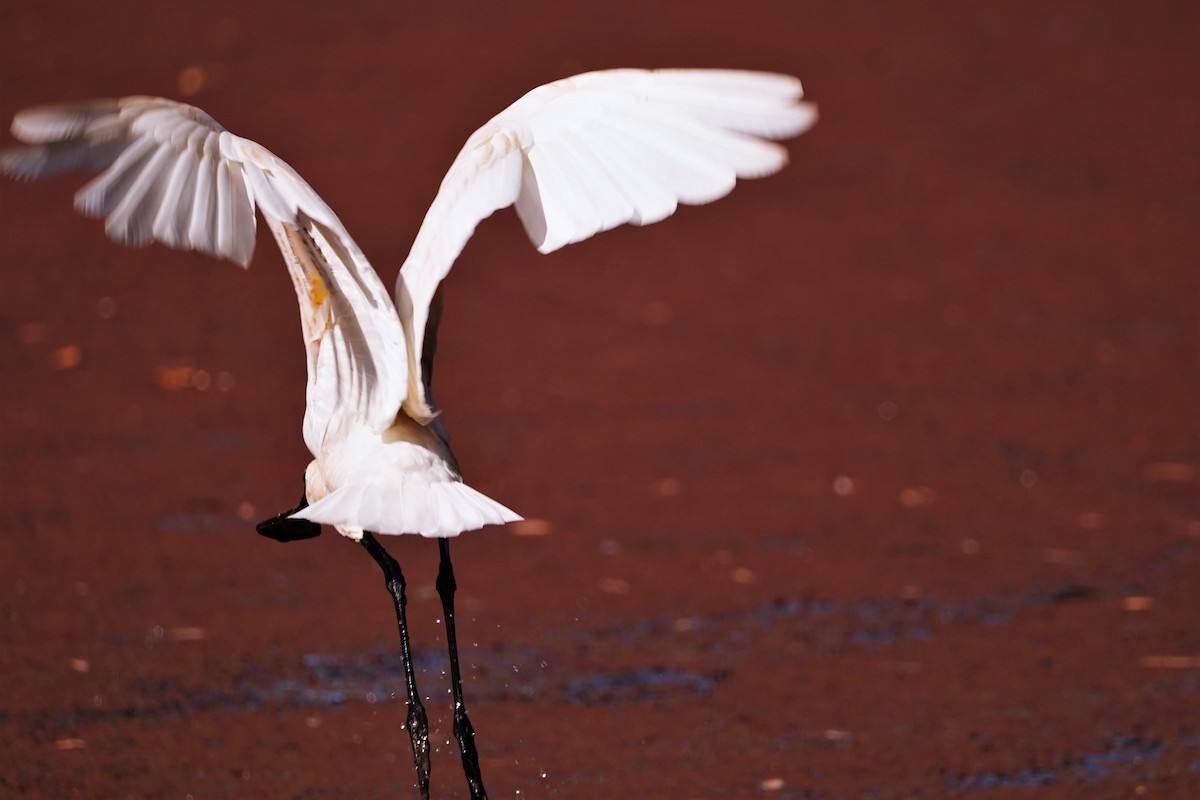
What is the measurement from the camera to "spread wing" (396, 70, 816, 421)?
4230 millimetres

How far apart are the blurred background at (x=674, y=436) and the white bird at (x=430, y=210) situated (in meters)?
1.26

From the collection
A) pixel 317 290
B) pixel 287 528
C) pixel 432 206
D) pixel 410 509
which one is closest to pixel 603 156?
pixel 432 206

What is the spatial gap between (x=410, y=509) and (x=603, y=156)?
998 millimetres

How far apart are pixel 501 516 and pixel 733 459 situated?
442 centimetres

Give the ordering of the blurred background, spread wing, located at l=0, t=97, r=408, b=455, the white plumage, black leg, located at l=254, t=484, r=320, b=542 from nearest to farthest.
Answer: spread wing, located at l=0, t=97, r=408, b=455
the white plumage
black leg, located at l=254, t=484, r=320, b=542
the blurred background

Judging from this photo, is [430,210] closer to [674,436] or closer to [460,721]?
[460,721]

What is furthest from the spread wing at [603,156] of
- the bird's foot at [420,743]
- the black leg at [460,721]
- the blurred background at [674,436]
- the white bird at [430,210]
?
the blurred background at [674,436]

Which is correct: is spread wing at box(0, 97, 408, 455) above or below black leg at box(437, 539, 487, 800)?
above

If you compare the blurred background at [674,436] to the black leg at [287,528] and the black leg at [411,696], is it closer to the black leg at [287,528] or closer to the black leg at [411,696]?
the black leg at [411,696]

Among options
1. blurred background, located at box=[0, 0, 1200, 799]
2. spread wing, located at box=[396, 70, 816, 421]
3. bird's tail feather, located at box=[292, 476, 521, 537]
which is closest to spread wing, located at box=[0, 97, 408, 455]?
spread wing, located at box=[396, 70, 816, 421]

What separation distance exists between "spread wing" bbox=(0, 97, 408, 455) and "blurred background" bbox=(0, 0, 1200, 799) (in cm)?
139

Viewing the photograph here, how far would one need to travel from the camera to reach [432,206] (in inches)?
181

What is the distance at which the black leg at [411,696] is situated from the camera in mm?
5184

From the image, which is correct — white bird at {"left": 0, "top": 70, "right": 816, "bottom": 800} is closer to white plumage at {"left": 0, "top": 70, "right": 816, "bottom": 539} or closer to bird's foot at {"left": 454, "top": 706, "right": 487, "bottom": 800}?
white plumage at {"left": 0, "top": 70, "right": 816, "bottom": 539}
